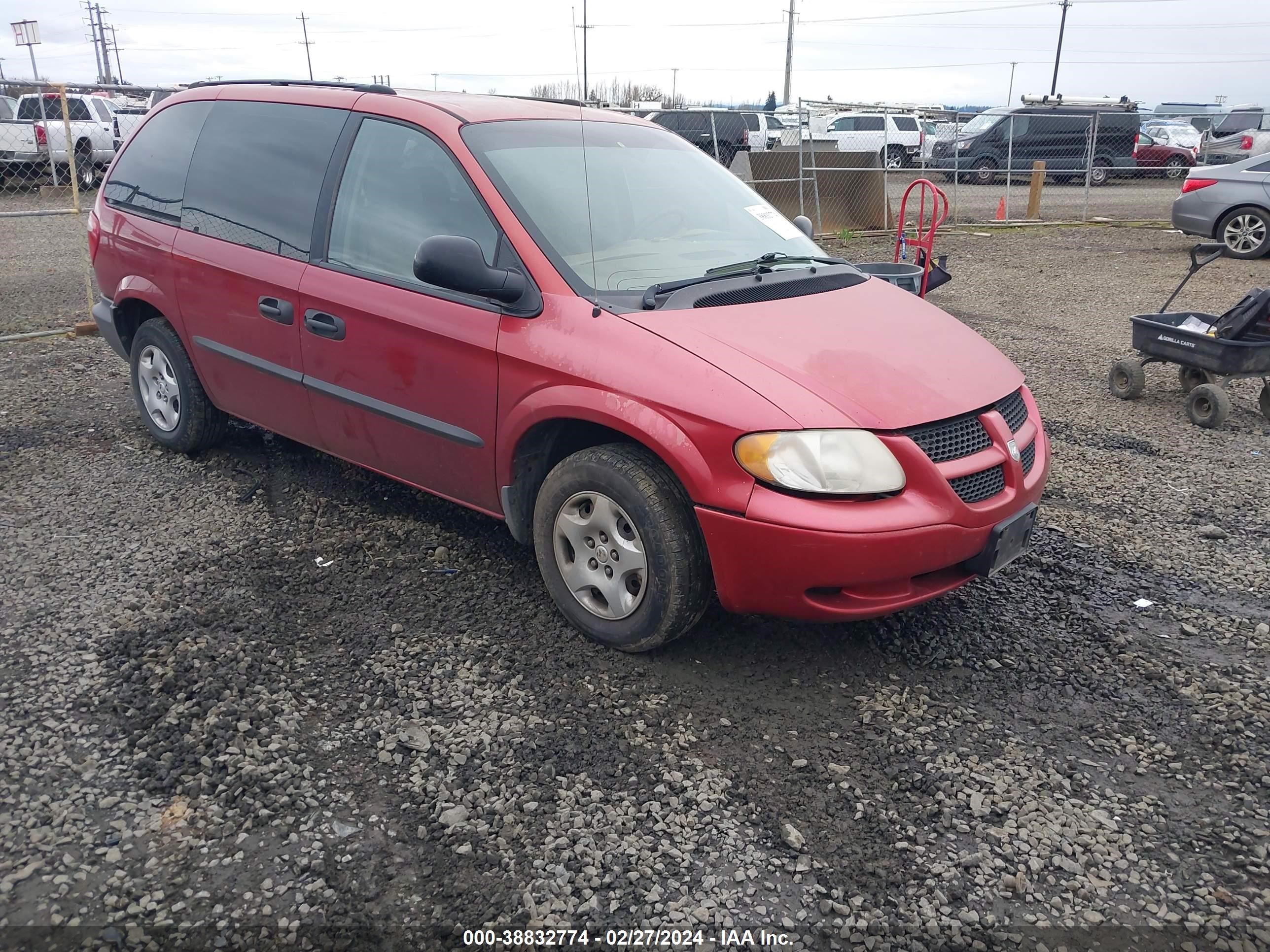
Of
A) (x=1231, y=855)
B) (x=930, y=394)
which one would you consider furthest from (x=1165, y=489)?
(x=1231, y=855)

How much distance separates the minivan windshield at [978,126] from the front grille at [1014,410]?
2207 centimetres

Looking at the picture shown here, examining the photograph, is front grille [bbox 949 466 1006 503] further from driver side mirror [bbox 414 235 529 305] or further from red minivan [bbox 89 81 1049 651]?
driver side mirror [bbox 414 235 529 305]

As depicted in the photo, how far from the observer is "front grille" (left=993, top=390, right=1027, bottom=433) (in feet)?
11.6

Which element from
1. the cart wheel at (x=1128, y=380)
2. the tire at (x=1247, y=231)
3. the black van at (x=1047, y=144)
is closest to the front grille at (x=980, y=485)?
the cart wheel at (x=1128, y=380)

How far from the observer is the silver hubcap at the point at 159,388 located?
512 centimetres

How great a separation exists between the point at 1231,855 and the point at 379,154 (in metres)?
3.75

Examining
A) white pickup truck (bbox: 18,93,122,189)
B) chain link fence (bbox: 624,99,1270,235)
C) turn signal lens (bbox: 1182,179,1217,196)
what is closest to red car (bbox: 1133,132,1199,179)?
chain link fence (bbox: 624,99,1270,235)

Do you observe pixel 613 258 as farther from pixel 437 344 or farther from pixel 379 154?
pixel 379 154

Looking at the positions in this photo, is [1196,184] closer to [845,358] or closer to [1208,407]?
[1208,407]

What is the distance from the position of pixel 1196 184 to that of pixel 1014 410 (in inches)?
453

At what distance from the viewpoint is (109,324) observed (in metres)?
5.30

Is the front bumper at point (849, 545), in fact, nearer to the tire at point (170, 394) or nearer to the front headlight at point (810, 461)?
the front headlight at point (810, 461)

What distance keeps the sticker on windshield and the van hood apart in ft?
2.10

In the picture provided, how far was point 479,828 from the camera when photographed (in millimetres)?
2650
